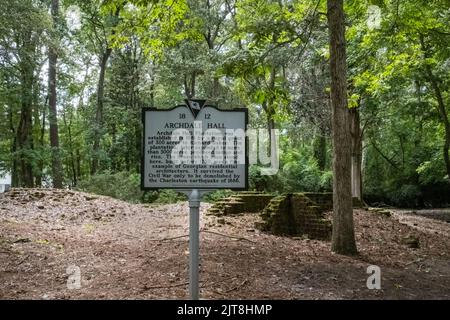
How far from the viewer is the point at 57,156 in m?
21.9

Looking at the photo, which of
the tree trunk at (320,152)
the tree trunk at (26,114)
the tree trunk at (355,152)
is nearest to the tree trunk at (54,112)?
the tree trunk at (26,114)

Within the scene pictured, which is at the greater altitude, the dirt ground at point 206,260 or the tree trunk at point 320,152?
the tree trunk at point 320,152

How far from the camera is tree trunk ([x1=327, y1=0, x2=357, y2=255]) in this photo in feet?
28.6

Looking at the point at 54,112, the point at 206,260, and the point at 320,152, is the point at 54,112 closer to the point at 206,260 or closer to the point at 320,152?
the point at 320,152

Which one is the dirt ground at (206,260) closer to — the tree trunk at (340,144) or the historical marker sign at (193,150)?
the tree trunk at (340,144)

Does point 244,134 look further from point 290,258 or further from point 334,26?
point 334,26

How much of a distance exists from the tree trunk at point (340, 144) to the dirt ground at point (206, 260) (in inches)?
19.8

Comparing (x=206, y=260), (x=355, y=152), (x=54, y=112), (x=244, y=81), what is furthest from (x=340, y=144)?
(x=54, y=112)

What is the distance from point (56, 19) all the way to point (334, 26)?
16.8 meters

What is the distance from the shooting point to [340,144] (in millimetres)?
8836

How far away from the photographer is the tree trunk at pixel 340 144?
28.6 ft

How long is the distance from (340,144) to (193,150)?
4718mm

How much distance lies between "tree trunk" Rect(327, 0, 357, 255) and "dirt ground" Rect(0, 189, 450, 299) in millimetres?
504

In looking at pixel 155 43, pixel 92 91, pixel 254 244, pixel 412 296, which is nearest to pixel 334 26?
pixel 155 43
